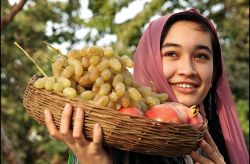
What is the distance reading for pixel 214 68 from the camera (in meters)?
2.60

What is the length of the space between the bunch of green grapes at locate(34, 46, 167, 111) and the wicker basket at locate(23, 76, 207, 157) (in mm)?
38

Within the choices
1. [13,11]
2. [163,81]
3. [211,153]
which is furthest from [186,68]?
[13,11]

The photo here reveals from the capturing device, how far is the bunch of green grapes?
168 centimetres

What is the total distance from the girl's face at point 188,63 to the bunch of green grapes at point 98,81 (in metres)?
0.45

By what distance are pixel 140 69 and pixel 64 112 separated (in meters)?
0.90

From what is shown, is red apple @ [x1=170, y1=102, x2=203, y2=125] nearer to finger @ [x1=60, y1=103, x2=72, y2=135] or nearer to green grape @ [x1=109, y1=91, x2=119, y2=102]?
green grape @ [x1=109, y1=91, x2=119, y2=102]

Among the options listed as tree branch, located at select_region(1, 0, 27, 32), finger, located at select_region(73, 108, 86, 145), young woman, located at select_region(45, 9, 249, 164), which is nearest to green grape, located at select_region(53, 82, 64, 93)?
finger, located at select_region(73, 108, 86, 145)

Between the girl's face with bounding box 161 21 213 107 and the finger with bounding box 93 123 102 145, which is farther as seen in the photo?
the girl's face with bounding box 161 21 213 107

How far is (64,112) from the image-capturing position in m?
1.64

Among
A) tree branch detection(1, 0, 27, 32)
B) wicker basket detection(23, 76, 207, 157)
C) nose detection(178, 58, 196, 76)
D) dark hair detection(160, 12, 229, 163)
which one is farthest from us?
tree branch detection(1, 0, 27, 32)

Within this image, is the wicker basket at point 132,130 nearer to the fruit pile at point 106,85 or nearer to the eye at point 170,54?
the fruit pile at point 106,85

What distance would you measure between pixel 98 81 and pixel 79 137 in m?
0.20

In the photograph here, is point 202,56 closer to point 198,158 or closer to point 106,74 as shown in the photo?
point 198,158

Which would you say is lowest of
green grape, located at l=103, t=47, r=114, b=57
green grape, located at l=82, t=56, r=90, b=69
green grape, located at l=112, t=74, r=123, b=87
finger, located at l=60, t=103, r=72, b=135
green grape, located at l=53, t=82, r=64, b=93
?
finger, located at l=60, t=103, r=72, b=135
